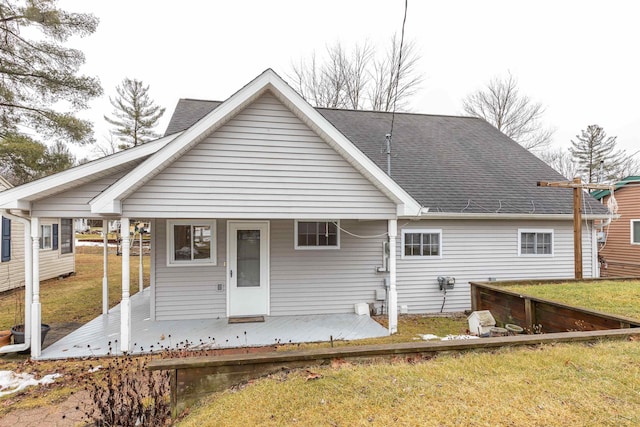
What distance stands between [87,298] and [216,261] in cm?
530

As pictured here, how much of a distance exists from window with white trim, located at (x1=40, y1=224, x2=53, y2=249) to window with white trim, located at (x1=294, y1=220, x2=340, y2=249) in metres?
10.4

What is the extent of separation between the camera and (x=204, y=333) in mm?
6188

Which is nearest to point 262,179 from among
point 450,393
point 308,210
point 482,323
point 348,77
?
point 308,210

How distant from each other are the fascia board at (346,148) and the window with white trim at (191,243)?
10.7ft

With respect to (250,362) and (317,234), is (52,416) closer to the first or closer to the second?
(250,362)

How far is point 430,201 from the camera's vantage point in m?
8.34

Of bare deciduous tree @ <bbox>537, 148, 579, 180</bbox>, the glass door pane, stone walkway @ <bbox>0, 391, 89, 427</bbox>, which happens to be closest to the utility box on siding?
the glass door pane

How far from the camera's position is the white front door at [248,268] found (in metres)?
7.24

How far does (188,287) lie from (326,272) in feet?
10.3

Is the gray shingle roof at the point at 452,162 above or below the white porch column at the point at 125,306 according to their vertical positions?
above

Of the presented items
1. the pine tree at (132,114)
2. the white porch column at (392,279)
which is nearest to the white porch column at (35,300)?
the white porch column at (392,279)

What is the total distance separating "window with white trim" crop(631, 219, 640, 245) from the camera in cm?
1333

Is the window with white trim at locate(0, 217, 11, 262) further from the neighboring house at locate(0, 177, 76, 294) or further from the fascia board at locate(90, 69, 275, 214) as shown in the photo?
the fascia board at locate(90, 69, 275, 214)

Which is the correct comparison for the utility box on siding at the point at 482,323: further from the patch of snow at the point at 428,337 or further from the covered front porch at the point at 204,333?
the covered front porch at the point at 204,333
